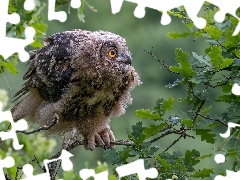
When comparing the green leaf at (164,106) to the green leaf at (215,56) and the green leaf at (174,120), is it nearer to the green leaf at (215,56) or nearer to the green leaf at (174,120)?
the green leaf at (174,120)

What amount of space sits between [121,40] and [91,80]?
0.29 m

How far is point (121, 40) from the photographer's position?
3.25 m

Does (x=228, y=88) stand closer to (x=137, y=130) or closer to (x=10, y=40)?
(x=137, y=130)

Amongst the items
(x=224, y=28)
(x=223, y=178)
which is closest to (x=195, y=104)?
(x=224, y=28)

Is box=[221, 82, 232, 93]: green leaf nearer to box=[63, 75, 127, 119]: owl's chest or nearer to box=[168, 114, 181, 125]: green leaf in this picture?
box=[168, 114, 181, 125]: green leaf

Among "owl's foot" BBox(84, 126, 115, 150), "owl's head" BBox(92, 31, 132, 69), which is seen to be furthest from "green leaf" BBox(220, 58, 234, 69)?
"owl's foot" BBox(84, 126, 115, 150)

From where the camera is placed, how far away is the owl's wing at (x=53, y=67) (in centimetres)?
335

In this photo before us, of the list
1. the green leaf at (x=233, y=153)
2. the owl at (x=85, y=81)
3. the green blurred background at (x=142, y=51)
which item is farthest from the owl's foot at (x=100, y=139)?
the green blurred background at (x=142, y=51)

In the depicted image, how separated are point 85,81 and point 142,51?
14695 millimetres

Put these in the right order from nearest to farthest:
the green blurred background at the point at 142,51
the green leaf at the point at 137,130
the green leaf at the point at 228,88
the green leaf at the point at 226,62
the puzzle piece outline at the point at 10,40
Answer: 1. the green leaf at the point at 226,62
2. the green leaf at the point at 228,88
3. the green leaf at the point at 137,130
4. the puzzle piece outline at the point at 10,40
5. the green blurred background at the point at 142,51

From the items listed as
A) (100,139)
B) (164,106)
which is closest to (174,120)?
(164,106)

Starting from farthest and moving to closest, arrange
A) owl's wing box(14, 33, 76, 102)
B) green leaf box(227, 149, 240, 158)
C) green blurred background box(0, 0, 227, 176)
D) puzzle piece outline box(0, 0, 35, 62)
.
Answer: green blurred background box(0, 0, 227, 176) < owl's wing box(14, 33, 76, 102) < puzzle piece outline box(0, 0, 35, 62) < green leaf box(227, 149, 240, 158)

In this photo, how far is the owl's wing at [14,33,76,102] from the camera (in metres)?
3.35

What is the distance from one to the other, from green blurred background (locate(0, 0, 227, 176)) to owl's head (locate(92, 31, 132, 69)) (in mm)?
9846
